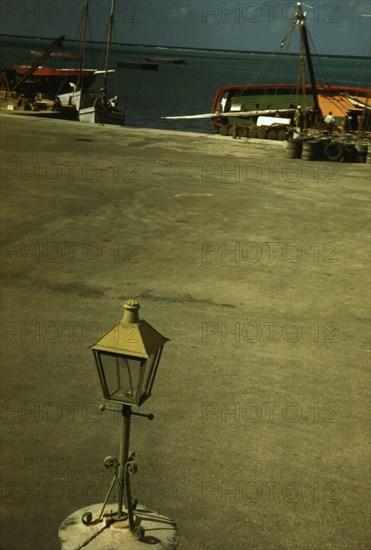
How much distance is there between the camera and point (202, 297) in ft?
42.1

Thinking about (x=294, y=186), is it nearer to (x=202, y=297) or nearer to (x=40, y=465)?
(x=202, y=297)

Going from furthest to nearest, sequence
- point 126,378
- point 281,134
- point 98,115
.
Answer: point 98,115 → point 281,134 → point 126,378

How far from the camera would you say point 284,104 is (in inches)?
1999

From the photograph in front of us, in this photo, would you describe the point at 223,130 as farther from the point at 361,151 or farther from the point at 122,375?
the point at 122,375

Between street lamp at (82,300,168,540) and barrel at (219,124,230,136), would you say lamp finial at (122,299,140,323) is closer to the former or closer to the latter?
street lamp at (82,300,168,540)

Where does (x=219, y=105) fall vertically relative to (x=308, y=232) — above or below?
above

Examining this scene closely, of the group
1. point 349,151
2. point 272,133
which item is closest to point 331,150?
point 349,151

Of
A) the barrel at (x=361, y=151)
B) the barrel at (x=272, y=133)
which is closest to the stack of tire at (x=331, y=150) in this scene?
the barrel at (x=361, y=151)

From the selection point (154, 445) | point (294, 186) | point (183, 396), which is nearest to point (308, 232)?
point (294, 186)

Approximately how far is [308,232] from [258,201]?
3.21m

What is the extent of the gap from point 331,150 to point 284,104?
Answer: 24.2 metres

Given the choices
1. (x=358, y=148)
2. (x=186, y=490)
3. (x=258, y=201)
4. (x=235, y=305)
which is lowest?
(x=186, y=490)

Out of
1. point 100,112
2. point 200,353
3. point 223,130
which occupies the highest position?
point 100,112

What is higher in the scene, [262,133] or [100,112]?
[100,112]
